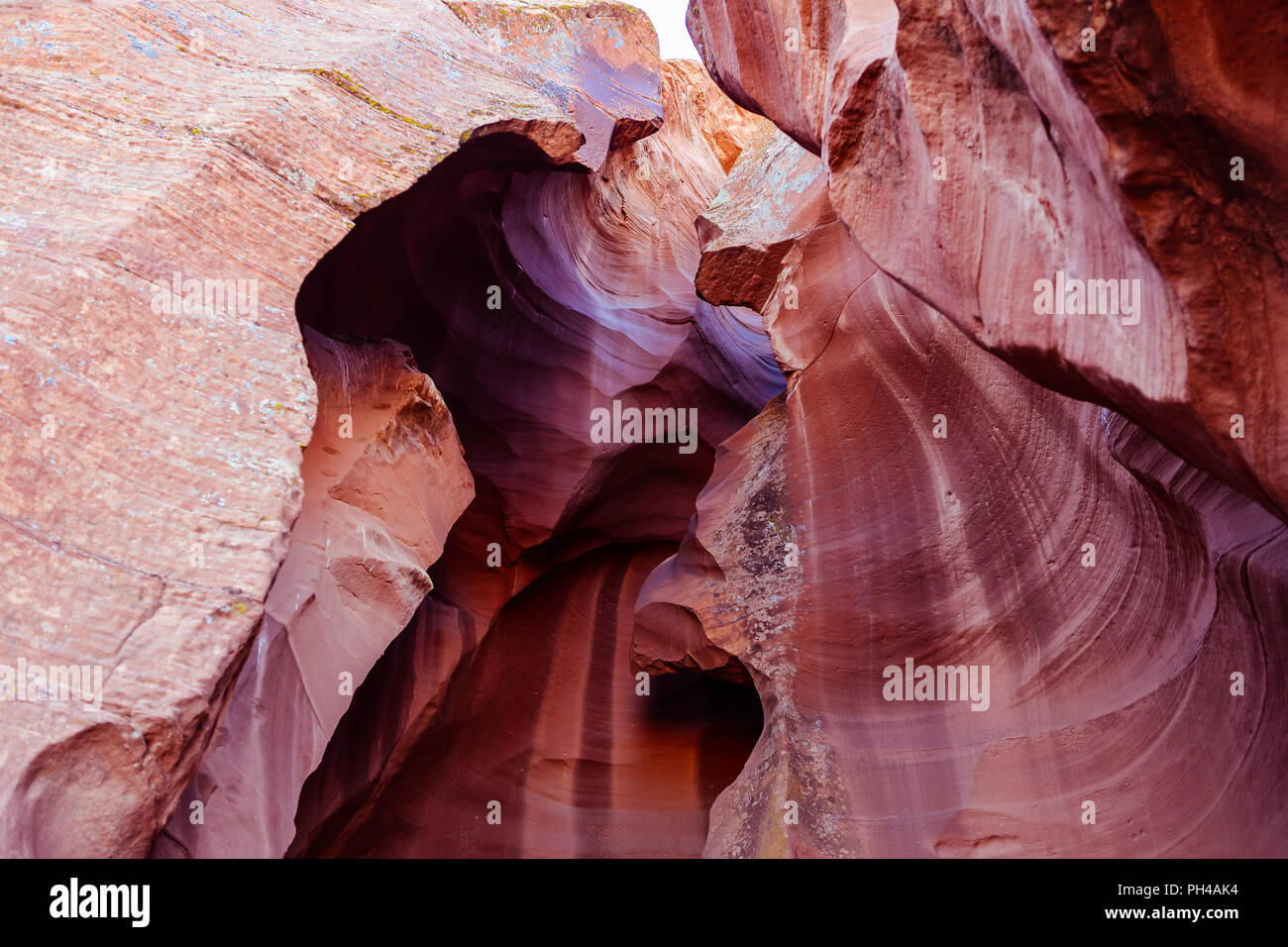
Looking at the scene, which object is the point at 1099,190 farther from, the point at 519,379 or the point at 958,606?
the point at 519,379

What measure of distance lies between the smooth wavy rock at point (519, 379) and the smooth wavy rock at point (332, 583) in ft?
4.41

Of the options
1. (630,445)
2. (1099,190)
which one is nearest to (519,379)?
(630,445)

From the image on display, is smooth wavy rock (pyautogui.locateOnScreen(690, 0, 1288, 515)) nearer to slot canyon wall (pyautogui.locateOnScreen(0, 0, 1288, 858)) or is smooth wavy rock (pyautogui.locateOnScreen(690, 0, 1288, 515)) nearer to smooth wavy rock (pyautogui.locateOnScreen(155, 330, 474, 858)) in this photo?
slot canyon wall (pyautogui.locateOnScreen(0, 0, 1288, 858))

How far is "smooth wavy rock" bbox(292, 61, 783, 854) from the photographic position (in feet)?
27.4

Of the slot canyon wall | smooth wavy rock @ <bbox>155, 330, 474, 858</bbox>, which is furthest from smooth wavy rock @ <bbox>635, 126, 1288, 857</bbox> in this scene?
smooth wavy rock @ <bbox>155, 330, 474, 858</bbox>

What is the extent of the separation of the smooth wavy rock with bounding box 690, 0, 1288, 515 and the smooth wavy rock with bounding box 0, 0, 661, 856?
307cm

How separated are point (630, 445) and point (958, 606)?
4.24 meters

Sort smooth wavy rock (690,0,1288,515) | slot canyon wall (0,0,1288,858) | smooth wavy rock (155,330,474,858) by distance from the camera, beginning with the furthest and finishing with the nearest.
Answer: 1. smooth wavy rock (155,330,474,858)
2. slot canyon wall (0,0,1288,858)
3. smooth wavy rock (690,0,1288,515)

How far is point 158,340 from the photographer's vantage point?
16.5ft

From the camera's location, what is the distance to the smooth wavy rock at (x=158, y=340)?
411 cm

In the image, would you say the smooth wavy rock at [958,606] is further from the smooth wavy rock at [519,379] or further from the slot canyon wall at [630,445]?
the smooth wavy rock at [519,379]

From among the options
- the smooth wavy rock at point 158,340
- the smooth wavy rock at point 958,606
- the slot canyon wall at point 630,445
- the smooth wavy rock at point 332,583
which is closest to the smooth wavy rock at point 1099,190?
the slot canyon wall at point 630,445

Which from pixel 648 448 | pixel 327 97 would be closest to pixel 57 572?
pixel 327 97

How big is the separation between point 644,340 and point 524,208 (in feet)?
6.06
